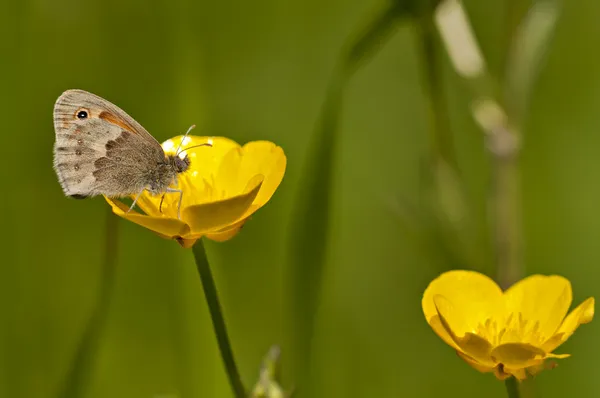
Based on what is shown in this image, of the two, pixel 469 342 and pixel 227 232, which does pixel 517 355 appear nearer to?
pixel 469 342

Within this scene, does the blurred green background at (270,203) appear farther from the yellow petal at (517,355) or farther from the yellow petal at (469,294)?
the yellow petal at (517,355)

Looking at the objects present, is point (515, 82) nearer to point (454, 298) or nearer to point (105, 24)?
point (454, 298)

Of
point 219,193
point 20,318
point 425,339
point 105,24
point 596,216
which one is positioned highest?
point 105,24

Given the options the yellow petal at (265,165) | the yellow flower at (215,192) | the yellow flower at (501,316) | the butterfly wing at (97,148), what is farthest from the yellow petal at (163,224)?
the yellow flower at (501,316)

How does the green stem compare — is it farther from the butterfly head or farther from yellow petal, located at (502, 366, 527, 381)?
yellow petal, located at (502, 366, 527, 381)

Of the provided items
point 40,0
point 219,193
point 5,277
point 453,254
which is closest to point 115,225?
point 219,193

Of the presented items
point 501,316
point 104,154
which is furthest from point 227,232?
point 501,316
